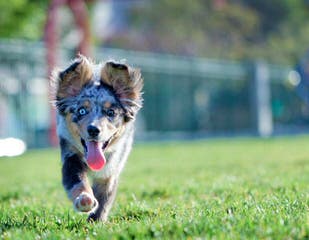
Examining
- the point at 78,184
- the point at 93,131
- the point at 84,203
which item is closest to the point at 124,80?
the point at 93,131

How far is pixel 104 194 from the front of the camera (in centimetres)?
634

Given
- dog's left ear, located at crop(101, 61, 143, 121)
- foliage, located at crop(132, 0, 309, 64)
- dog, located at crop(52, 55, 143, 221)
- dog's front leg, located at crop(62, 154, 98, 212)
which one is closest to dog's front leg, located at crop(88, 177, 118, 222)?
dog, located at crop(52, 55, 143, 221)

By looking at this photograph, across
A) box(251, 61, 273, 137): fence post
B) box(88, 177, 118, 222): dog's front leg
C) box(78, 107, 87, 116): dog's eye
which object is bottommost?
box(251, 61, 273, 137): fence post

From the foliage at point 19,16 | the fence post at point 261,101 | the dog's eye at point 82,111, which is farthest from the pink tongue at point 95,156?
the fence post at point 261,101

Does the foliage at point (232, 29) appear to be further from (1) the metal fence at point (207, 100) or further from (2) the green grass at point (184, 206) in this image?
(2) the green grass at point (184, 206)

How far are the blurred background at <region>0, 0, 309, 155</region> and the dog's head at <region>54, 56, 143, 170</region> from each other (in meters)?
5.95

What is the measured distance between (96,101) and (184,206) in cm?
120

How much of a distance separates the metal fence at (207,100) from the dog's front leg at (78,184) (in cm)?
1739

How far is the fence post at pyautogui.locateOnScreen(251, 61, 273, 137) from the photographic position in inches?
1149

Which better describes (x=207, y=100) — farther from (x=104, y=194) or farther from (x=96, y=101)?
(x=96, y=101)

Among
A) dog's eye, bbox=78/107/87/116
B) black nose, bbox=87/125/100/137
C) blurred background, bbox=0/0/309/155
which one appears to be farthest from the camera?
blurred background, bbox=0/0/309/155

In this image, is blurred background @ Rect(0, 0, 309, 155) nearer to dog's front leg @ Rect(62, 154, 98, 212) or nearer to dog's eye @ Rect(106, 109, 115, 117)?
dog's eye @ Rect(106, 109, 115, 117)

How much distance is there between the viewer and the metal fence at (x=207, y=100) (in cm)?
2702

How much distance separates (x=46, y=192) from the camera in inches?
A: 358
